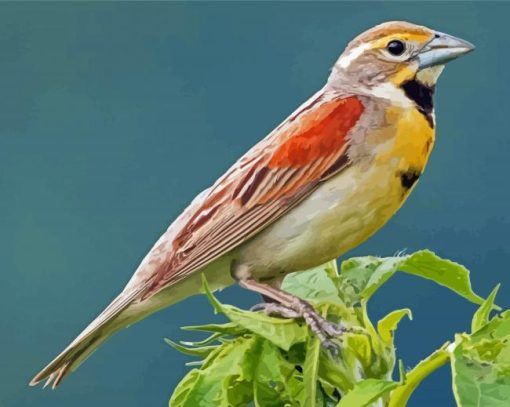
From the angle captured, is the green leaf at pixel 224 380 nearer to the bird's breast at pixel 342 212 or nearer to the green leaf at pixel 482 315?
the green leaf at pixel 482 315

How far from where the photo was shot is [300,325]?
1296 millimetres

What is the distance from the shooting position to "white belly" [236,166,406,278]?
5.67ft

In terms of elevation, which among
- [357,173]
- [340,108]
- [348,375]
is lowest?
[348,375]

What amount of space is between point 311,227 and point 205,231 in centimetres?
19

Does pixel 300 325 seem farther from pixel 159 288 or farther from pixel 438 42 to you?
pixel 438 42

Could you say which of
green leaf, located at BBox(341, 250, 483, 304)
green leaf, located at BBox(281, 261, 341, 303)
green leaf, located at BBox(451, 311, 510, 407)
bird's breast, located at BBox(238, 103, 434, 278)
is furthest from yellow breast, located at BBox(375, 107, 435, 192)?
green leaf, located at BBox(451, 311, 510, 407)

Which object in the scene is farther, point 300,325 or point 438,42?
point 438,42

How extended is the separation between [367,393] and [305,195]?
0.74 meters

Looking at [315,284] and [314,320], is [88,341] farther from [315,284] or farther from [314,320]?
[314,320]

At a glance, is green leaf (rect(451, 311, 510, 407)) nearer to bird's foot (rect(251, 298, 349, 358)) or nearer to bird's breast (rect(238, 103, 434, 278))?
bird's foot (rect(251, 298, 349, 358))

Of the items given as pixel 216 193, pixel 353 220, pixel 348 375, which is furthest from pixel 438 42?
pixel 348 375

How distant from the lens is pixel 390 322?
1.33m

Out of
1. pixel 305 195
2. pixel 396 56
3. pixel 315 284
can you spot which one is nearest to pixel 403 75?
pixel 396 56

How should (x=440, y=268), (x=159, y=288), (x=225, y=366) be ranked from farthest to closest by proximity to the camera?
(x=159, y=288)
(x=440, y=268)
(x=225, y=366)
